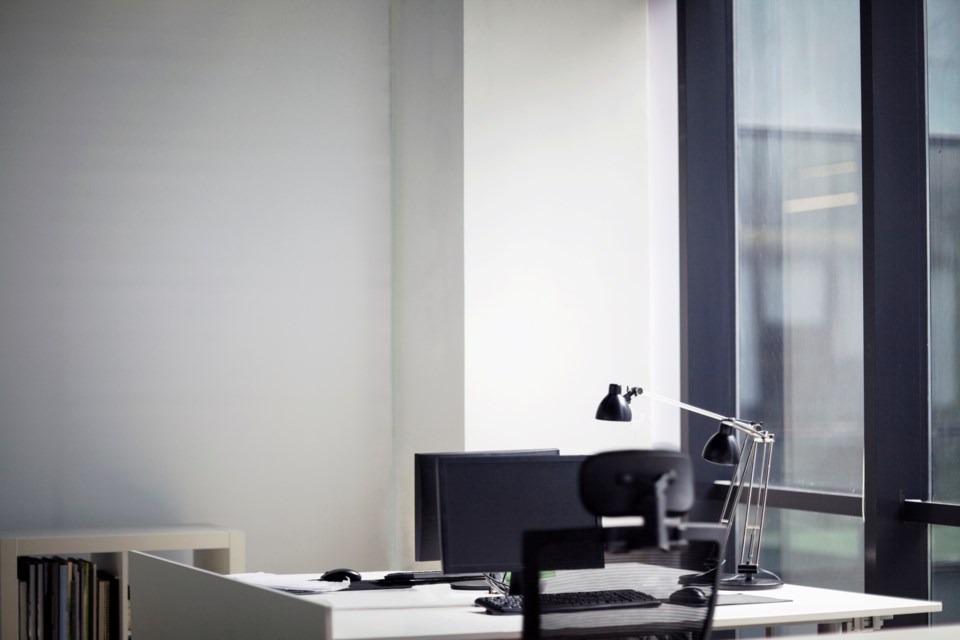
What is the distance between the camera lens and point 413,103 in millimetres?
4621

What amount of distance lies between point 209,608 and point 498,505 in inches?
29.8

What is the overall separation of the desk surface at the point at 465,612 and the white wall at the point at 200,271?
4.55 feet

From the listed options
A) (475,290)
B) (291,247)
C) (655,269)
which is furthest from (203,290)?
(655,269)

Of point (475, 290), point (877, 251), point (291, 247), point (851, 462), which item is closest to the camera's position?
point (877, 251)

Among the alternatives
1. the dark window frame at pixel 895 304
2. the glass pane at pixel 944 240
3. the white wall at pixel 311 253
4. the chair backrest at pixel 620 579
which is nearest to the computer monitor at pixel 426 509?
the chair backrest at pixel 620 579

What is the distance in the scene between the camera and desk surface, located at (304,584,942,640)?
261cm

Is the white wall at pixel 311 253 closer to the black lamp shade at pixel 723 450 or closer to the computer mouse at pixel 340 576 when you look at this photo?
the computer mouse at pixel 340 576

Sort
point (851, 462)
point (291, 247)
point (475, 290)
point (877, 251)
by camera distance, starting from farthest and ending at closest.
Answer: point (291, 247) → point (475, 290) → point (851, 462) → point (877, 251)

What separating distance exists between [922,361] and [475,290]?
1.55m

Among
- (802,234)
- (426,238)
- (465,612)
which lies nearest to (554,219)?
(426,238)

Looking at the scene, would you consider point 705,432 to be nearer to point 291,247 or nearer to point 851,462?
point 851,462

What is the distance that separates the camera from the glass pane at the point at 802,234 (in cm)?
401

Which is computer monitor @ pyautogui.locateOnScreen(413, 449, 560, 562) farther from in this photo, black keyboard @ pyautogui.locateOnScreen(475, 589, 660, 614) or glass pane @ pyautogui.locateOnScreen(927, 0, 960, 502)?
glass pane @ pyautogui.locateOnScreen(927, 0, 960, 502)

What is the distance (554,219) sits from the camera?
4.48m
